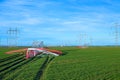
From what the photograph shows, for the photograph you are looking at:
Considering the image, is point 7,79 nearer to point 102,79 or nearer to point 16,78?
point 16,78

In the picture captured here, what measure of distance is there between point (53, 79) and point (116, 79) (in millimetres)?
3582

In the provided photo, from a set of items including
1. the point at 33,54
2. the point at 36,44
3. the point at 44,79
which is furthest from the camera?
the point at 36,44

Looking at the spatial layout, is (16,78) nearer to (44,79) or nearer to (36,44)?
(44,79)

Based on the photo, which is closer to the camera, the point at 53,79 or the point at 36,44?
the point at 53,79

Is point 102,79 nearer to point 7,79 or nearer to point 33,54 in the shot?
point 7,79

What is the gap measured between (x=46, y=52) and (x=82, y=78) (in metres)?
32.7

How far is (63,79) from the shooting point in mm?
16188

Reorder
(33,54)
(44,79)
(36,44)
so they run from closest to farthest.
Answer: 1. (44,79)
2. (33,54)
3. (36,44)

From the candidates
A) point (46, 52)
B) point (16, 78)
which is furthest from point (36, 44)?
point (16, 78)

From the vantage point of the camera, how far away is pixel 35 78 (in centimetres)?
1655

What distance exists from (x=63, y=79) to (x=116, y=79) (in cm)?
301

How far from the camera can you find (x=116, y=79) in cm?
1620

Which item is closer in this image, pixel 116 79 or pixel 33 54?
pixel 116 79

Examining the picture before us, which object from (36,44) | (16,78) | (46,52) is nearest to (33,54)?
(46,52)
